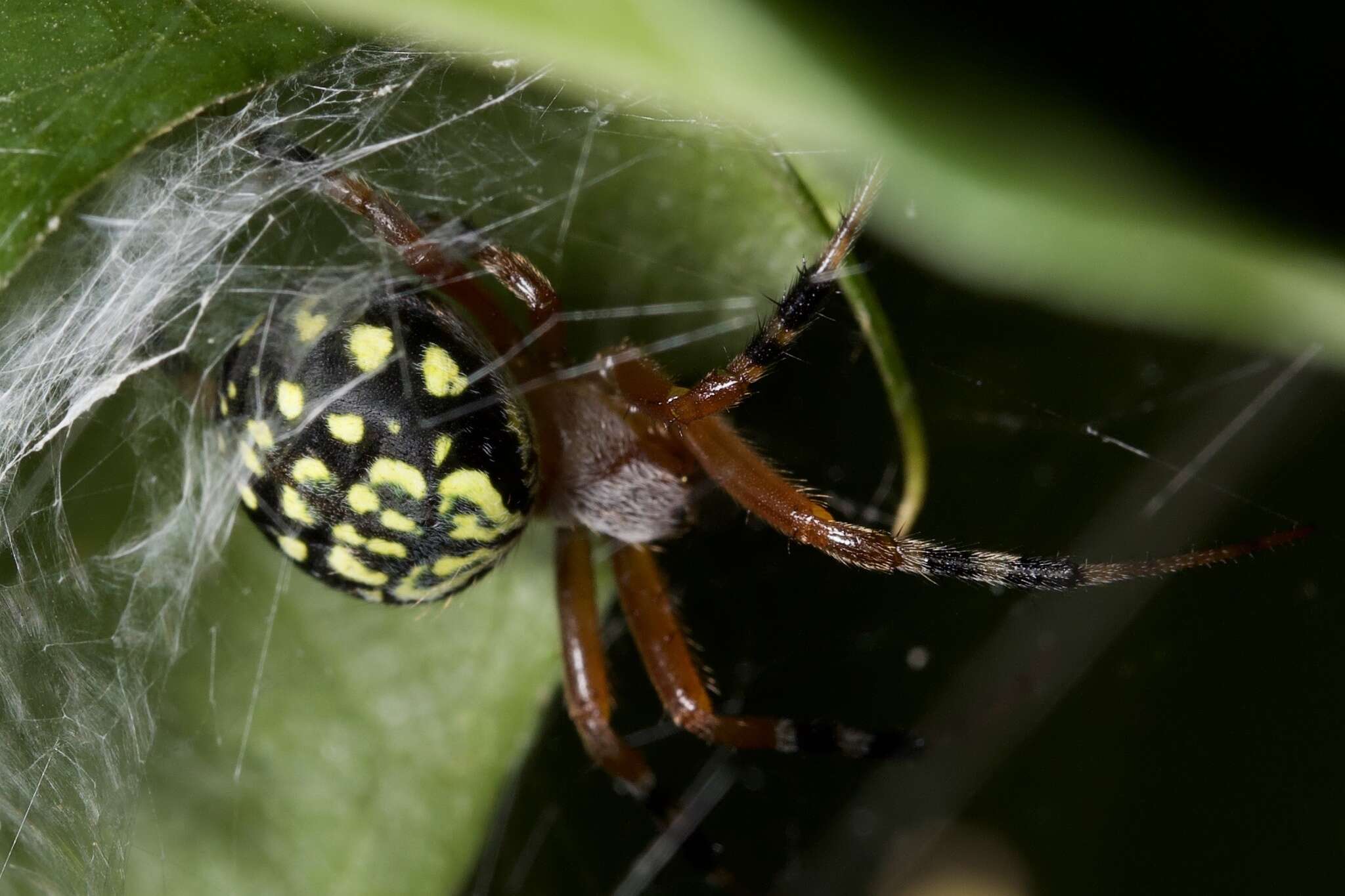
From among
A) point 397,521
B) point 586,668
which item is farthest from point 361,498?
point 586,668

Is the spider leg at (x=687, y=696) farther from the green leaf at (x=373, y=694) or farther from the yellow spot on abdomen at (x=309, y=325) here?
the yellow spot on abdomen at (x=309, y=325)

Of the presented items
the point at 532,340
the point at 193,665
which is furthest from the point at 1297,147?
the point at 193,665

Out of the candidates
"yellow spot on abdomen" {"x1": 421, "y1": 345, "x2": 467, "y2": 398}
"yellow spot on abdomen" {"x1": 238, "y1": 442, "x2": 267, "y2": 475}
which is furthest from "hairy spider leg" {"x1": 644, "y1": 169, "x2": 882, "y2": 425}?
"yellow spot on abdomen" {"x1": 238, "y1": 442, "x2": 267, "y2": 475}

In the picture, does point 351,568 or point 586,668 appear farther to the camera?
point 586,668

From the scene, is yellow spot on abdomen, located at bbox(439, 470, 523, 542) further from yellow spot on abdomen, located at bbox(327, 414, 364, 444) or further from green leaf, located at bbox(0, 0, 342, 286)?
green leaf, located at bbox(0, 0, 342, 286)

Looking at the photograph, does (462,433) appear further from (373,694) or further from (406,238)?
(373,694)

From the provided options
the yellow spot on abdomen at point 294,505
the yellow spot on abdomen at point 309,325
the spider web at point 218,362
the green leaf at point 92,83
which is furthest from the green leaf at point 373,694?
the green leaf at point 92,83

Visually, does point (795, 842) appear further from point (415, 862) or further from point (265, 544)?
point (265, 544)
